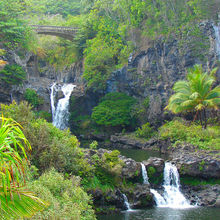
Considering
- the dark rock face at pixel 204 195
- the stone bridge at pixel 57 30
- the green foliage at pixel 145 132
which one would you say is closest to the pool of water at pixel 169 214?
the dark rock face at pixel 204 195

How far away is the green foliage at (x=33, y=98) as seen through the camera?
1451 inches

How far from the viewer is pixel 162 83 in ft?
113

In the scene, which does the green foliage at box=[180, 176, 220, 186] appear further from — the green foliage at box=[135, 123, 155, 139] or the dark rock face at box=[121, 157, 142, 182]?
the green foliage at box=[135, 123, 155, 139]

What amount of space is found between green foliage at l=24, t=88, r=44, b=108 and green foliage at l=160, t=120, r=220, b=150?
17.9 m

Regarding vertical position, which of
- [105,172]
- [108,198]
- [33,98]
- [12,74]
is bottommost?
[108,198]

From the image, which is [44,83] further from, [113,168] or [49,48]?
[113,168]

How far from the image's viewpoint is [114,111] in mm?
36156

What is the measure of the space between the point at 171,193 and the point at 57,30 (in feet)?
122

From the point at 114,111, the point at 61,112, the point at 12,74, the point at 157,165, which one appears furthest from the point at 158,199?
the point at 12,74

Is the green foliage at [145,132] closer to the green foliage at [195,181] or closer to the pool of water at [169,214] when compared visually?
the green foliage at [195,181]

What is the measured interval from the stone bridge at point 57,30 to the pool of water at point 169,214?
3774cm

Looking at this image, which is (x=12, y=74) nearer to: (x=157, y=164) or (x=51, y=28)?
(x=51, y=28)

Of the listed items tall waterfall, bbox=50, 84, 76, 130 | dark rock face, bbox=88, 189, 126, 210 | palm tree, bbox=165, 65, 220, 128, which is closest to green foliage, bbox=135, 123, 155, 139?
palm tree, bbox=165, 65, 220, 128

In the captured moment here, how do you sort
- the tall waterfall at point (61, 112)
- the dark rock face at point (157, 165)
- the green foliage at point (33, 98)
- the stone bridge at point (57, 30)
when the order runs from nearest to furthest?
the dark rock face at point (157, 165)
the green foliage at point (33, 98)
the tall waterfall at point (61, 112)
the stone bridge at point (57, 30)
